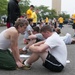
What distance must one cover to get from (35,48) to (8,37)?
0.66 metres

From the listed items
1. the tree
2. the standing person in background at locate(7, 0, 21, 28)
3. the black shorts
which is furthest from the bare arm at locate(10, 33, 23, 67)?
the tree

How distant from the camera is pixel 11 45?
21.2 feet

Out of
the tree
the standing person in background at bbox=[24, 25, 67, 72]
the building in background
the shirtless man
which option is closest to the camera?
the standing person in background at bbox=[24, 25, 67, 72]

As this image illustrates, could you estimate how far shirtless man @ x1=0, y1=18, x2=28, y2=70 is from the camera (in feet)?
20.8

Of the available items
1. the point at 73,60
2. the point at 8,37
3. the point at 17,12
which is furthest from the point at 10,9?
the point at 8,37

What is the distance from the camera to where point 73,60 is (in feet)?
26.6

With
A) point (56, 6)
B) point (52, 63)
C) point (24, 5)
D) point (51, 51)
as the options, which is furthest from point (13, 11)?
point (56, 6)

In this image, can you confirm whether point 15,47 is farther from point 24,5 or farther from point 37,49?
point 24,5

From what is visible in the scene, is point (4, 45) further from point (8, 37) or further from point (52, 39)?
point (52, 39)

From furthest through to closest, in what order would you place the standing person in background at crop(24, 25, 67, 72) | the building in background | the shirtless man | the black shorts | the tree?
the building in background
the tree
the shirtless man
the black shorts
the standing person in background at crop(24, 25, 67, 72)

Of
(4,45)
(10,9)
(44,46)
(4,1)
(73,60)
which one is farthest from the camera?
(4,1)

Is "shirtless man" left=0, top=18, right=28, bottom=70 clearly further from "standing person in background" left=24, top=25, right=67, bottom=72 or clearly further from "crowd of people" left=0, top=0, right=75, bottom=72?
"standing person in background" left=24, top=25, right=67, bottom=72

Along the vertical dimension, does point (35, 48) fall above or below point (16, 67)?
above

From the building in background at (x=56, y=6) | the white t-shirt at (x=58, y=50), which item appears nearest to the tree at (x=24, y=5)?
the building in background at (x=56, y=6)
